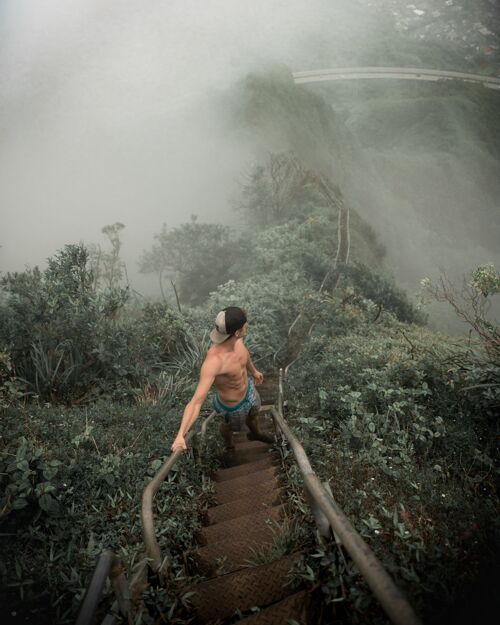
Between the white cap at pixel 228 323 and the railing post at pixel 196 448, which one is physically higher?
the white cap at pixel 228 323

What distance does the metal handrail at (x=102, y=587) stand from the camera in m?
1.47

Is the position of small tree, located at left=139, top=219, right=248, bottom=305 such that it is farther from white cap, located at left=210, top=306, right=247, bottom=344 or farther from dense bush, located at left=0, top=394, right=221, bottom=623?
white cap, located at left=210, top=306, right=247, bottom=344

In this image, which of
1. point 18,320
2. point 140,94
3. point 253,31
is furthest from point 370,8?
point 18,320

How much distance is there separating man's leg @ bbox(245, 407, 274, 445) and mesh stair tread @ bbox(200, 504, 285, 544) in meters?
1.21

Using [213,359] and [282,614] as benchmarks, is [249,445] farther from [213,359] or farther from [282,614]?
[282,614]

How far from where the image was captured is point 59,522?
10.9ft

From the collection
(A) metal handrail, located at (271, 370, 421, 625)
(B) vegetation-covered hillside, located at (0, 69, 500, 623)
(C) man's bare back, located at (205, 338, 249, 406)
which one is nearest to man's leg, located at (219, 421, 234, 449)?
(B) vegetation-covered hillside, located at (0, 69, 500, 623)

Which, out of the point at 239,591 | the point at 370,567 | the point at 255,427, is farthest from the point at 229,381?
the point at 370,567

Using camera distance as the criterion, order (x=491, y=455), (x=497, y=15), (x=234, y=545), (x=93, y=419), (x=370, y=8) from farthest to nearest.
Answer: (x=497, y=15) < (x=370, y=8) < (x=93, y=419) < (x=491, y=455) < (x=234, y=545)

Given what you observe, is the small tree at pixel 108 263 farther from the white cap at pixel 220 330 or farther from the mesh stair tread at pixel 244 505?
the mesh stair tread at pixel 244 505

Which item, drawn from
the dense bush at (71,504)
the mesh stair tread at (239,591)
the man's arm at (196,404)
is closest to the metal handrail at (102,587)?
the mesh stair tread at (239,591)

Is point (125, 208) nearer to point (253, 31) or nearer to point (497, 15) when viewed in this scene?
point (253, 31)

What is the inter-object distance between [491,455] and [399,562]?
2202 mm

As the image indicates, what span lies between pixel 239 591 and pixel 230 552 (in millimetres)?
536
